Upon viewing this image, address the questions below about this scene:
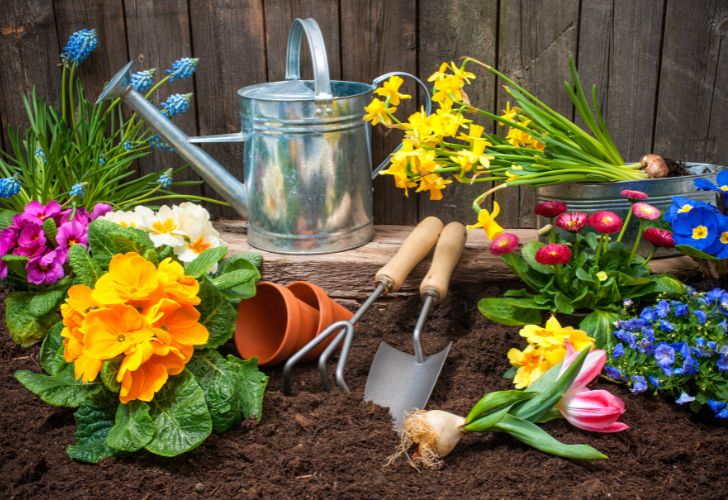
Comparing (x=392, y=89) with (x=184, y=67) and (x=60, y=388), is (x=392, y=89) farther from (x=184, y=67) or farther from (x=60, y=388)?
(x=60, y=388)

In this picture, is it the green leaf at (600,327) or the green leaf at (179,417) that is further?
the green leaf at (600,327)

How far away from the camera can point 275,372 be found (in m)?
1.94

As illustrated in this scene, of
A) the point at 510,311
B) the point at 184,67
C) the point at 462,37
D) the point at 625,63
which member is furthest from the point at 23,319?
the point at 625,63

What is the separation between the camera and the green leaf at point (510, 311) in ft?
6.19

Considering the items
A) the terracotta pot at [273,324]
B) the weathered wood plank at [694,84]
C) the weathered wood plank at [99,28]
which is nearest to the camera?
the terracotta pot at [273,324]

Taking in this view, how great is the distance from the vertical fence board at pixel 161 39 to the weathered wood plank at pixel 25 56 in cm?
28

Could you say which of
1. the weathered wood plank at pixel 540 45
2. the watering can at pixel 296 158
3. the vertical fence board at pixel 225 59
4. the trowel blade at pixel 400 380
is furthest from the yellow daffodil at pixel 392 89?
the trowel blade at pixel 400 380

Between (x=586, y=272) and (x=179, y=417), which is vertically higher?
(x=586, y=272)

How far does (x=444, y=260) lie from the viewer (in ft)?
6.57

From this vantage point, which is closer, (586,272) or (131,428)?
(131,428)

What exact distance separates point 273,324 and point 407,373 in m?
0.47

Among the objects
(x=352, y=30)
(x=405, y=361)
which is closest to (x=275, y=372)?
(x=405, y=361)

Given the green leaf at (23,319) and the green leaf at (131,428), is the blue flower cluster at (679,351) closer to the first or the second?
the green leaf at (131,428)

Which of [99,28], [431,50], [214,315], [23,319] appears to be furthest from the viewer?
[99,28]
